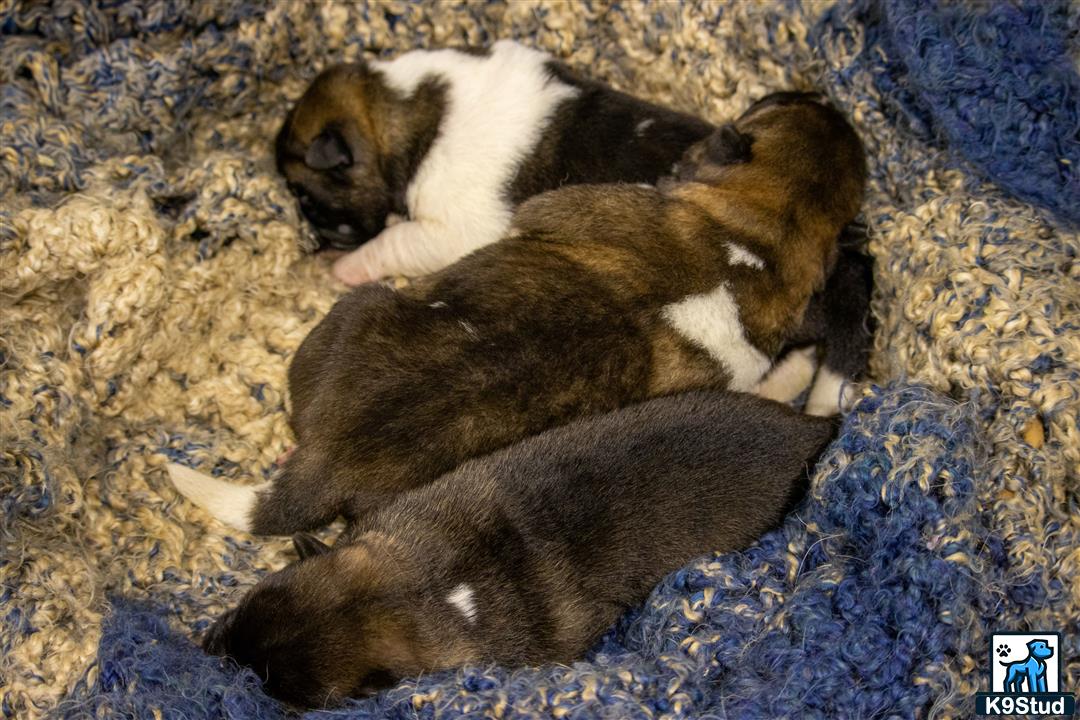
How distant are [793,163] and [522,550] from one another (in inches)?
50.4

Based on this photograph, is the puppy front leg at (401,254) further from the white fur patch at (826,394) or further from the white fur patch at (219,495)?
the white fur patch at (826,394)

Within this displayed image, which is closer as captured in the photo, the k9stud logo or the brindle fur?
the k9stud logo

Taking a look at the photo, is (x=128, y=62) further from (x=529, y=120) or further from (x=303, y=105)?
(x=529, y=120)

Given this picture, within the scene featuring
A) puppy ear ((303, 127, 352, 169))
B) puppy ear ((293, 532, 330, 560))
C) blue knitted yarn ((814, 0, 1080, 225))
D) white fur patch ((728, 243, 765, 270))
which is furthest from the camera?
puppy ear ((303, 127, 352, 169))

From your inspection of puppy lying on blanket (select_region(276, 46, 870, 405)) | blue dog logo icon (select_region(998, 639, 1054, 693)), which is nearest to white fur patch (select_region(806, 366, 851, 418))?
puppy lying on blanket (select_region(276, 46, 870, 405))

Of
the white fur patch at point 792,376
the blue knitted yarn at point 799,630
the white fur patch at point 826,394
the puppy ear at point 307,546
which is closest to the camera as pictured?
the blue knitted yarn at point 799,630

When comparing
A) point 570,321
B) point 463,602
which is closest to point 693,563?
point 463,602

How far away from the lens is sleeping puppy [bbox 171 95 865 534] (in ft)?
8.51

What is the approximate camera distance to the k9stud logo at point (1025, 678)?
2.31 m

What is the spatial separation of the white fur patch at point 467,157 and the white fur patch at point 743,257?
73cm

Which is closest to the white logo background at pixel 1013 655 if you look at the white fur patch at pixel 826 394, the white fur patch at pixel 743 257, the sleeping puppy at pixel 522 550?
the sleeping puppy at pixel 522 550

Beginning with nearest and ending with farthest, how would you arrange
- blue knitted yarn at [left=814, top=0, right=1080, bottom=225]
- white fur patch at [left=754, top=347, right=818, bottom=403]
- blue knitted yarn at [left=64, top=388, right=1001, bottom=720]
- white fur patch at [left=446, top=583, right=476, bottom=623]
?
blue knitted yarn at [left=64, top=388, right=1001, bottom=720] → white fur patch at [left=446, top=583, right=476, bottom=623] → blue knitted yarn at [left=814, top=0, right=1080, bottom=225] → white fur patch at [left=754, top=347, right=818, bottom=403]

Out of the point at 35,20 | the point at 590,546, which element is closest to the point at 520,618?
the point at 590,546

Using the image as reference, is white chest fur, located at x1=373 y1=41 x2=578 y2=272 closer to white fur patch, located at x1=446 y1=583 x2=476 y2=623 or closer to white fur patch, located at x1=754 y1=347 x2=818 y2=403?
white fur patch, located at x1=754 y1=347 x2=818 y2=403
